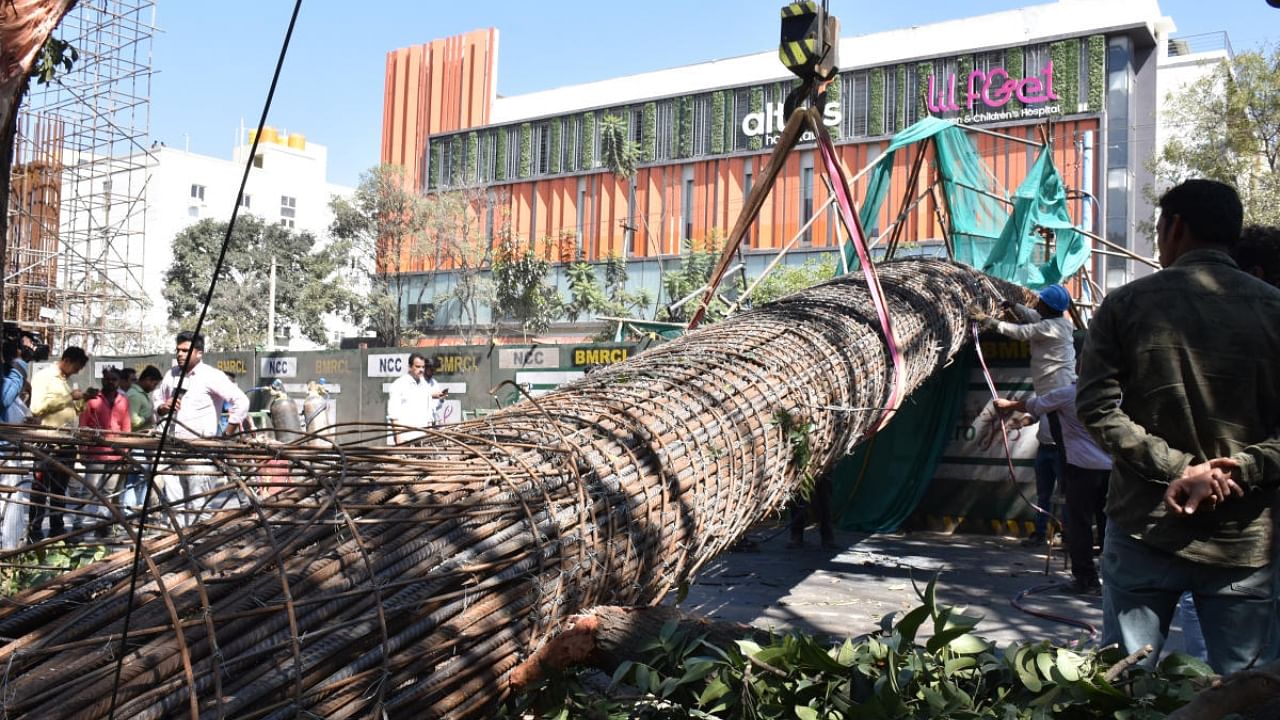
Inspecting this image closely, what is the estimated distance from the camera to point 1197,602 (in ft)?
8.27

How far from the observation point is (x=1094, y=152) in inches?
1373

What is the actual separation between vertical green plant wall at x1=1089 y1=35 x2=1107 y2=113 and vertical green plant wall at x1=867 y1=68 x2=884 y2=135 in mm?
7376

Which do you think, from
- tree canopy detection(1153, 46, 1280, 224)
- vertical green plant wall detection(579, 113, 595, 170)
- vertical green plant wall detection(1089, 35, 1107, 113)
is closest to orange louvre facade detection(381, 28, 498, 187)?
vertical green plant wall detection(579, 113, 595, 170)

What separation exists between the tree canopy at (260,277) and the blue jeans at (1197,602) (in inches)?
1623

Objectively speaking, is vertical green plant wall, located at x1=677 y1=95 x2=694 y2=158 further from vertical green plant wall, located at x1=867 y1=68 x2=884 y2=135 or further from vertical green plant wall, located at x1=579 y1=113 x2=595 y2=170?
vertical green plant wall, located at x1=867 y1=68 x2=884 y2=135

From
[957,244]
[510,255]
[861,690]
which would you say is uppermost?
[510,255]

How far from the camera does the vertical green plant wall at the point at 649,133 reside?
43625 mm

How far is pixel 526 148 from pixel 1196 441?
151ft

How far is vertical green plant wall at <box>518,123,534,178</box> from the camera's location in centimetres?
4678

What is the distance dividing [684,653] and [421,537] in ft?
2.15

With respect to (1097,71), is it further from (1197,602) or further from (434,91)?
(1197,602)

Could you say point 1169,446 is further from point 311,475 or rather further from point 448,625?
point 311,475

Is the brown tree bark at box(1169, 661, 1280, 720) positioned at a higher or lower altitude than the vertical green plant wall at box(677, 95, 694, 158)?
lower

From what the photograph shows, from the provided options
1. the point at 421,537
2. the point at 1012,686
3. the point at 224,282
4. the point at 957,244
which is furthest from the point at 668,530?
the point at 224,282
